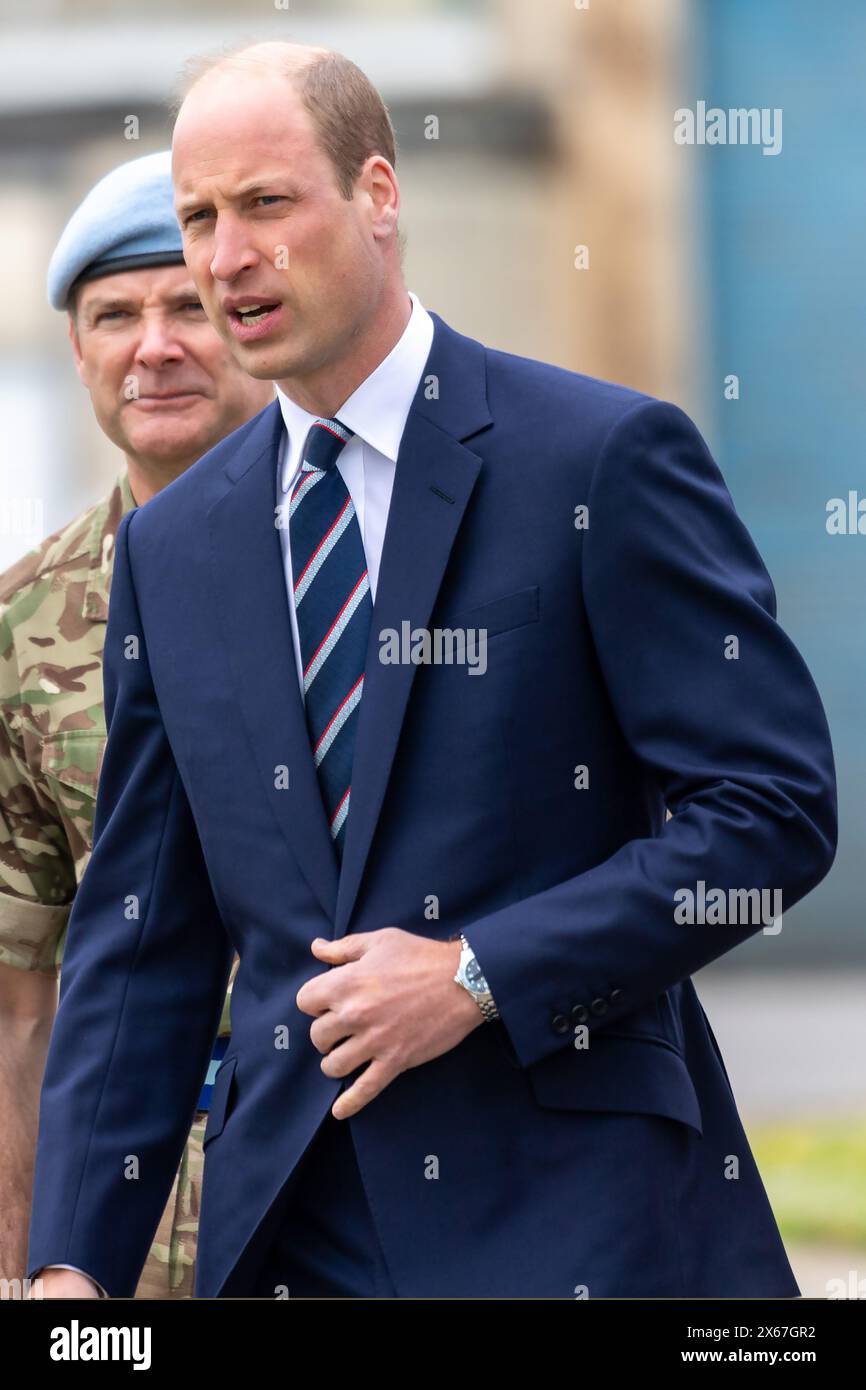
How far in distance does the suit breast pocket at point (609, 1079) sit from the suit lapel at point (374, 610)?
0.94 feet

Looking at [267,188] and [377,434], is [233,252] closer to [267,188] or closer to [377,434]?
[267,188]

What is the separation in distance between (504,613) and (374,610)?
0.53 ft

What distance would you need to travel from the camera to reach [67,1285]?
2.86 meters

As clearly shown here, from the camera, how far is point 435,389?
2785mm

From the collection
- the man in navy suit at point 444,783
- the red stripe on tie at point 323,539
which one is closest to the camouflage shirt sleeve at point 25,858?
the man in navy suit at point 444,783

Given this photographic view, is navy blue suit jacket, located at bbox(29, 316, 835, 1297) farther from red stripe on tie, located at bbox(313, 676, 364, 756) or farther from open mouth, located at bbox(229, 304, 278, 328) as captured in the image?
open mouth, located at bbox(229, 304, 278, 328)

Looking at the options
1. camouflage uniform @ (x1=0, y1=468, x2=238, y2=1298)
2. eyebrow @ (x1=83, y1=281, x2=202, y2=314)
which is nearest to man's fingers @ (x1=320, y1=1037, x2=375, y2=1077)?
camouflage uniform @ (x1=0, y1=468, x2=238, y2=1298)

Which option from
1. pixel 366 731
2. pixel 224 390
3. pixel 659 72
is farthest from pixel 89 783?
pixel 659 72

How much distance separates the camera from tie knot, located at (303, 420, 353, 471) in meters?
2.81

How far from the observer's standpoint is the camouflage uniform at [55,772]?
12.0 feet

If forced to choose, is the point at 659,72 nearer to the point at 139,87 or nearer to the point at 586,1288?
the point at 139,87

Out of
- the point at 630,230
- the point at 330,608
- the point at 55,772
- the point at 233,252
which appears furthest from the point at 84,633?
the point at 630,230
